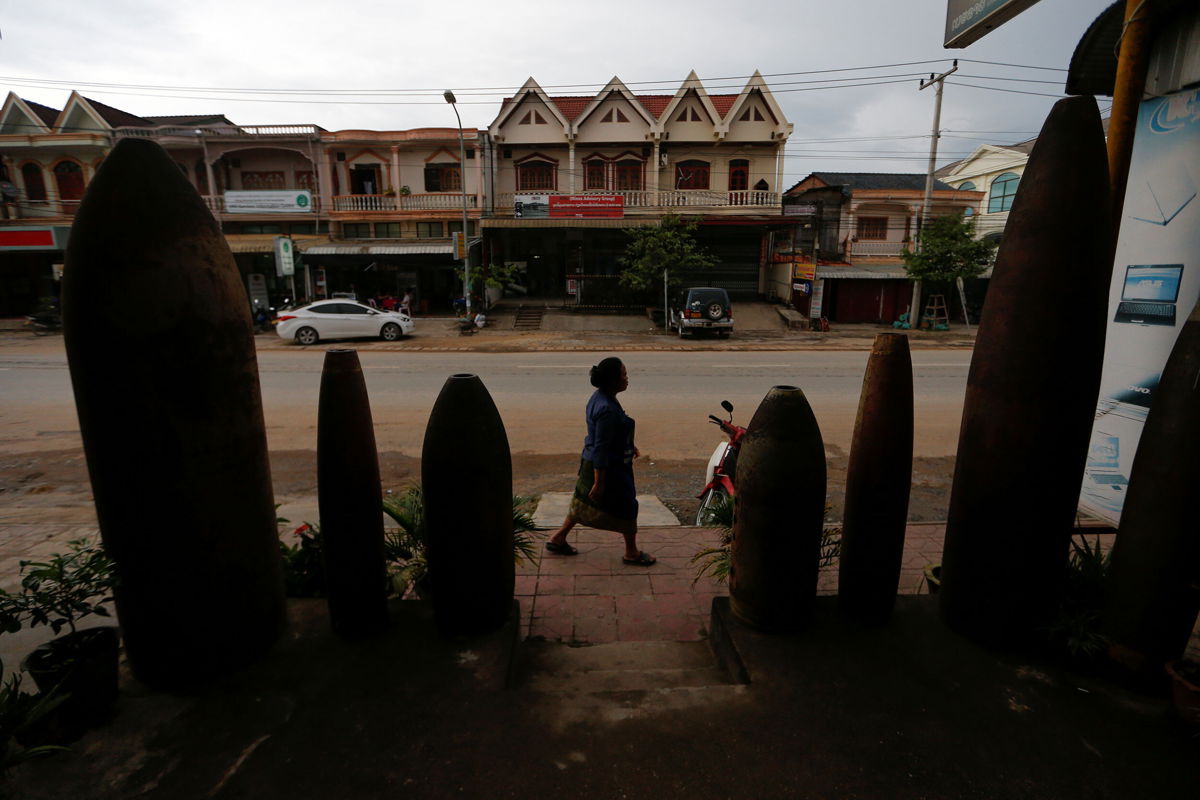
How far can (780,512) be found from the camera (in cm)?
310

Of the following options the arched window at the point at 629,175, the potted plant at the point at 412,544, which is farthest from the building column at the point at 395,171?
the potted plant at the point at 412,544

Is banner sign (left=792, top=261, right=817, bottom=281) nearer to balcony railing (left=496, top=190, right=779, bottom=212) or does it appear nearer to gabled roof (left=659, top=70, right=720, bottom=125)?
balcony railing (left=496, top=190, right=779, bottom=212)

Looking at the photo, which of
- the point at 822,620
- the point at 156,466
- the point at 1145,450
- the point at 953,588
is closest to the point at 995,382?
the point at 1145,450

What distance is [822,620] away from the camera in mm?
3365

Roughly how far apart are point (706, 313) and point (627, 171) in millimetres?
9882

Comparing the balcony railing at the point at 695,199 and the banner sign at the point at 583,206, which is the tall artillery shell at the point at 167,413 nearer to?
the banner sign at the point at 583,206

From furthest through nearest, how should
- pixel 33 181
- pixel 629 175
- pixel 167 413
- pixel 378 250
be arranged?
pixel 629 175 < pixel 33 181 < pixel 378 250 < pixel 167 413

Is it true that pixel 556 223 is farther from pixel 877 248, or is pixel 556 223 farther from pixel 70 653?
pixel 70 653

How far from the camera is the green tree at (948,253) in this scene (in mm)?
21250

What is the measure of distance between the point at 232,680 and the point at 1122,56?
5.45m

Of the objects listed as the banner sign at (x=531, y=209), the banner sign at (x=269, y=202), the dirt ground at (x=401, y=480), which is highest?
the banner sign at (x=269, y=202)

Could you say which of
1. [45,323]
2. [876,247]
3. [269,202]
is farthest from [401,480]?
[876,247]

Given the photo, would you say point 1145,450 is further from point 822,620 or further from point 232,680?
point 232,680

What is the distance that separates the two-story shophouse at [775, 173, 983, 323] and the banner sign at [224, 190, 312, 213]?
19.6m
